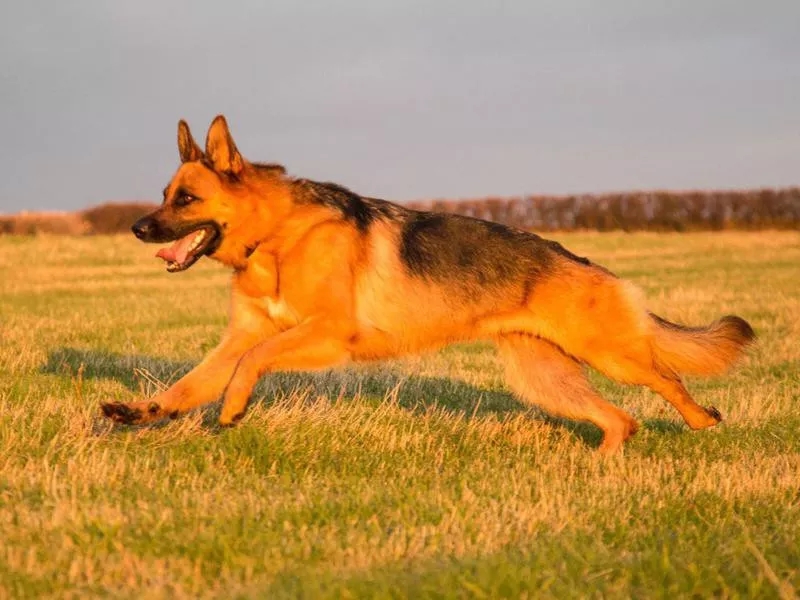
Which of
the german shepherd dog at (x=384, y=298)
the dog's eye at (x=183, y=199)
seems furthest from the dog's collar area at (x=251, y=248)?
the dog's eye at (x=183, y=199)

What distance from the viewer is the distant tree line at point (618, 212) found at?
46.7 meters

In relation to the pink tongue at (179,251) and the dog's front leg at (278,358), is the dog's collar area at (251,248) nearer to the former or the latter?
the pink tongue at (179,251)

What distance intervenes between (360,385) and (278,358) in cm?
299

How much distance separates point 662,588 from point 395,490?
5.64 ft

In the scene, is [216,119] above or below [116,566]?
above

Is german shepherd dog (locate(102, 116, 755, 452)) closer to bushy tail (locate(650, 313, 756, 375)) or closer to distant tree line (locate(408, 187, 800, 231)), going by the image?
bushy tail (locate(650, 313, 756, 375))

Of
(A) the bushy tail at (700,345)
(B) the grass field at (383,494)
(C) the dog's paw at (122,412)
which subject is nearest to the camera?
(B) the grass field at (383,494)

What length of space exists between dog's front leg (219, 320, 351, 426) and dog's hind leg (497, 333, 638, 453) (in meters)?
1.72

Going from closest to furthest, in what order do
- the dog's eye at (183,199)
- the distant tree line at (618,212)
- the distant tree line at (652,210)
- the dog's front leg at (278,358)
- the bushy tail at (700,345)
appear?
the dog's front leg at (278,358), the dog's eye at (183,199), the bushy tail at (700,345), the distant tree line at (618,212), the distant tree line at (652,210)

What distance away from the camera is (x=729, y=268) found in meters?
28.8

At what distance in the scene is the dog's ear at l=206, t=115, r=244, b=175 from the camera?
6043mm

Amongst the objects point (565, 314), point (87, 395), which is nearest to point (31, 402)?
point (87, 395)

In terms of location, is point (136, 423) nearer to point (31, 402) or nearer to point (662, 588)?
point (31, 402)

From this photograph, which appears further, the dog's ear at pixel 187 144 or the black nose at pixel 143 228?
the dog's ear at pixel 187 144
